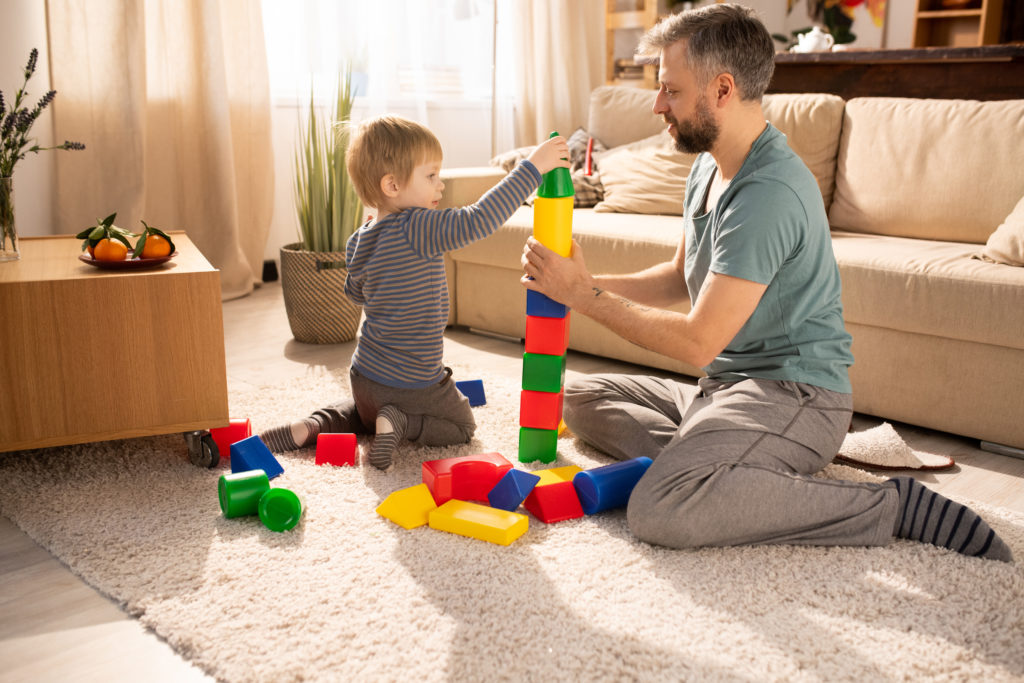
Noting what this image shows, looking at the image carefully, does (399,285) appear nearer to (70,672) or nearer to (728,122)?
(728,122)

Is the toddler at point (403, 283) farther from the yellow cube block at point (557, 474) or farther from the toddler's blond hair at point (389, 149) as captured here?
the yellow cube block at point (557, 474)

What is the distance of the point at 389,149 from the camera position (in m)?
1.92

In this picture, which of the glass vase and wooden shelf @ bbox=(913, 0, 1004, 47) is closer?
the glass vase

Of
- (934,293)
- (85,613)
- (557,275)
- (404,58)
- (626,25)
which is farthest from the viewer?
(626,25)

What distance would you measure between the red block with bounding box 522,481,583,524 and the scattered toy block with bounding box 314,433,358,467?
1.46 feet

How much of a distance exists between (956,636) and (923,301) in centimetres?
107

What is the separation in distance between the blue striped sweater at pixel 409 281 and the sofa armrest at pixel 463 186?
1.09 m

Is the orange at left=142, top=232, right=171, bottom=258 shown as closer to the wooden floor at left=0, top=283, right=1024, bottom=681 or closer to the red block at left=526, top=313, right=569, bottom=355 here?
the wooden floor at left=0, top=283, right=1024, bottom=681

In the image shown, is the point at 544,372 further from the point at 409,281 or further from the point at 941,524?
the point at 941,524

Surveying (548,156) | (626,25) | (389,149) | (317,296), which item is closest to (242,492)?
(389,149)

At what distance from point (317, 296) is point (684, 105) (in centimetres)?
160

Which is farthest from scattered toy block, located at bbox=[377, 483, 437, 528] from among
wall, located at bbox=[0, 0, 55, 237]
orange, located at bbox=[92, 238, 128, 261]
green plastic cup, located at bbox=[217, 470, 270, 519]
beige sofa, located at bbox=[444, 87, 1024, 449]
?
wall, located at bbox=[0, 0, 55, 237]

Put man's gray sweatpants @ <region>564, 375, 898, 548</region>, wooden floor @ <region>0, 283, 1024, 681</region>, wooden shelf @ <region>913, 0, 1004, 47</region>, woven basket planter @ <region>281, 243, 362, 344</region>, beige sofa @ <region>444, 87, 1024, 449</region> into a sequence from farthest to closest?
wooden shelf @ <region>913, 0, 1004, 47</region>, woven basket planter @ <region>281, 243, 362, 344</region>, beige sofa @ <region>444, 87, 1024, 449</region>, man's gray sweatpants @ <region>564, 375, 898, 548</region>, wooden floor @ <region>0, 283, 1024, 681</region>

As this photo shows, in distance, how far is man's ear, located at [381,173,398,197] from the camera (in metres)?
1.93
